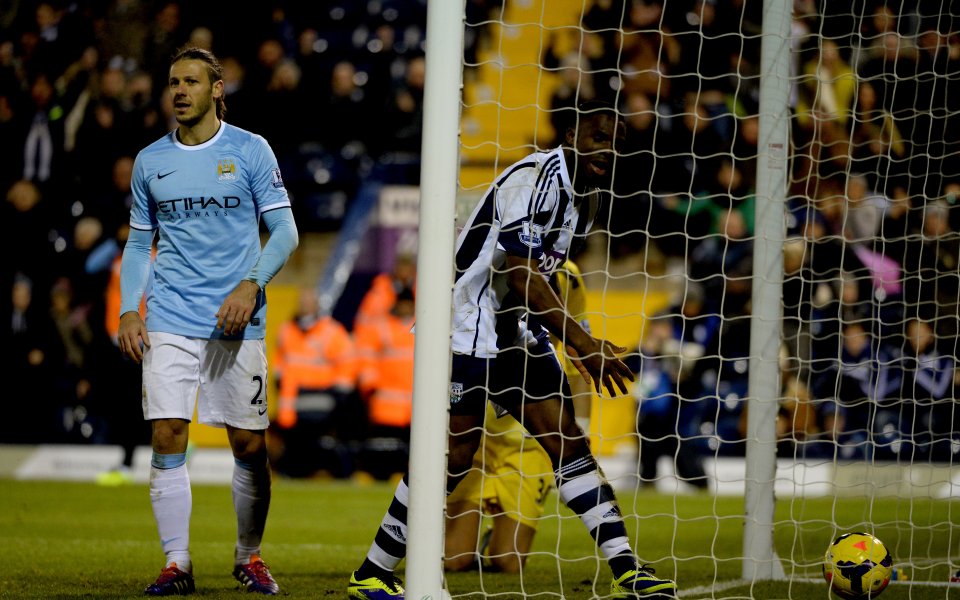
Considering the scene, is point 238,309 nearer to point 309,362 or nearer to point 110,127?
point 309,362

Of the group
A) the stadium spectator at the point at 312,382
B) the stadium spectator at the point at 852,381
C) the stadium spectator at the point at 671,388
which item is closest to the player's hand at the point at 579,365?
the stadium spectator at the point at 852,381

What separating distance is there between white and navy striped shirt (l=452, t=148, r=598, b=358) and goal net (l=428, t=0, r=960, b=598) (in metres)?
1.26

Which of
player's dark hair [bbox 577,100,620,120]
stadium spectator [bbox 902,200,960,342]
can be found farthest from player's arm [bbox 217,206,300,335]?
stadium spectator [bbox 902,200,960,342]

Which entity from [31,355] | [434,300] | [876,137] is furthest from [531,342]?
[31,355]

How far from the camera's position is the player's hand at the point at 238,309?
4.48m

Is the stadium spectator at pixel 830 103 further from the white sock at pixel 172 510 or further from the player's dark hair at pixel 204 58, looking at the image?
the white sock at pixel 172 510

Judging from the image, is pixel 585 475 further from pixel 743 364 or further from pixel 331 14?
pixel 331 14

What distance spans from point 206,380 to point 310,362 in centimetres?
684

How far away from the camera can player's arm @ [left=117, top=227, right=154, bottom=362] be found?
4.48 m

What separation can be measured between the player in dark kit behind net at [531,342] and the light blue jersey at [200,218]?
874 millimetres

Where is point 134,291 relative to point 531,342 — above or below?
above

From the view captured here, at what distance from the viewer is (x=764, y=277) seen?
5.52 metres

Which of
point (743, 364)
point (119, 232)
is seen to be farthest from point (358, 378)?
point (743, 364)

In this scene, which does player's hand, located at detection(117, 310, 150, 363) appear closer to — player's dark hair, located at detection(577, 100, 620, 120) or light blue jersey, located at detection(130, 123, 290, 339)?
light blue jersey, located at detection(130, 123, 290, 339)
